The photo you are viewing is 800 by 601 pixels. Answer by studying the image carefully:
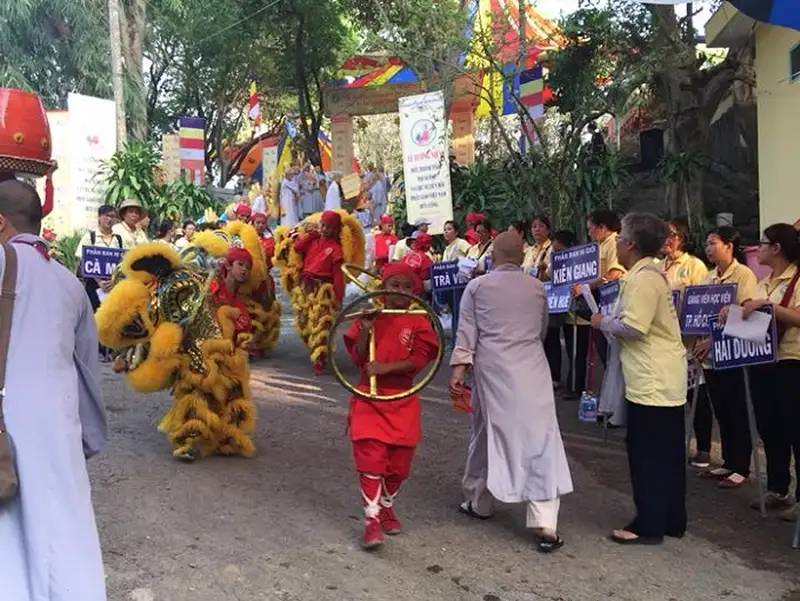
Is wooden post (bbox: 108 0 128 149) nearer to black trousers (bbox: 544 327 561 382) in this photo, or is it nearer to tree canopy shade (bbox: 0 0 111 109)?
tree canopy shade (bbox: 0 0 111 109)

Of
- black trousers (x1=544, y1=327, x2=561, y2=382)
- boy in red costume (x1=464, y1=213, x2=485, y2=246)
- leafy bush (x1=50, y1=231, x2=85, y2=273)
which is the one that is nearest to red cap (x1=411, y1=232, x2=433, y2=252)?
boy in red costume (x1=464, y1=213, x2=485, y2=246)

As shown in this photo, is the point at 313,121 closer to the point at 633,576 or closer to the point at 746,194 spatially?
the point at 746,194

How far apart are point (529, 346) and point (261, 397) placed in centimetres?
410

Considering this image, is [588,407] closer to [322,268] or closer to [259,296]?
[322,268]

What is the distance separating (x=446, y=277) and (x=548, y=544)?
5.12m

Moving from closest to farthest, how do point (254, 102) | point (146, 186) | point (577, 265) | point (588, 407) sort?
point (577, 265) < point (588, 407) < point (146, 186) < point (254, 102)

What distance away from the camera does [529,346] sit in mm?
4652

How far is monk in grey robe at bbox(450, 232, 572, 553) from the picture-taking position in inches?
179

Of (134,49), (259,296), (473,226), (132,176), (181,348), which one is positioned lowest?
(181,348)

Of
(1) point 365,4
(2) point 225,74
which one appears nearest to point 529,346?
(1) point 365,4

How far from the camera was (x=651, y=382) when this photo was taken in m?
4.56

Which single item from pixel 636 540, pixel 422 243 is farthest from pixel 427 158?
pixel 636 540

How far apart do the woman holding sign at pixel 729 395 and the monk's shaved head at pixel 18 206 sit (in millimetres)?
4102

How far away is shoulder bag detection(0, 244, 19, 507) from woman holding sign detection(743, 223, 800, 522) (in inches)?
153
